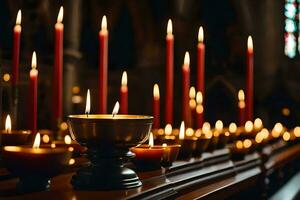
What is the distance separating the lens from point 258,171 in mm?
2879

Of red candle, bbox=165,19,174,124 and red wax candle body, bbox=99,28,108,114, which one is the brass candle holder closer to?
red wax candle body, bbox=99,28,108,114

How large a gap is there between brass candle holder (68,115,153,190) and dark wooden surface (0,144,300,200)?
44mm

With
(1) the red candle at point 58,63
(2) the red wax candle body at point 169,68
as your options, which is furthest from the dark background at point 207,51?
(1) the red candle at point 58,63

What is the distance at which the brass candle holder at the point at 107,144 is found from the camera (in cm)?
166

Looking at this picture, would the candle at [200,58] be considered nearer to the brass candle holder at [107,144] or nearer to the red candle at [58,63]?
the red candle at [58,63]

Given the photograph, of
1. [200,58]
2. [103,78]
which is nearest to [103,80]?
[103,78]

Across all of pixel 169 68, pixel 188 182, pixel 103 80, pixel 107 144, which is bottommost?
Result: pixel 188 182

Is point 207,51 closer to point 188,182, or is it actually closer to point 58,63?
point 58,63

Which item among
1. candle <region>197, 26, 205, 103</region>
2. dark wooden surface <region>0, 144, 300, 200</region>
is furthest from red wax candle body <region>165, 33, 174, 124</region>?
dark wooden surface <region>0, 144, 300, 200</region>

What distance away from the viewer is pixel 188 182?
7.04ft

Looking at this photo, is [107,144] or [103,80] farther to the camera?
[103,80]

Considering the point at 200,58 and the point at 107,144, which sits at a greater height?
the point at 200,58

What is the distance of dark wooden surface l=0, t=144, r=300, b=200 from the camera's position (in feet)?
5.22

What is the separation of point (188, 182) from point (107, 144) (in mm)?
589
